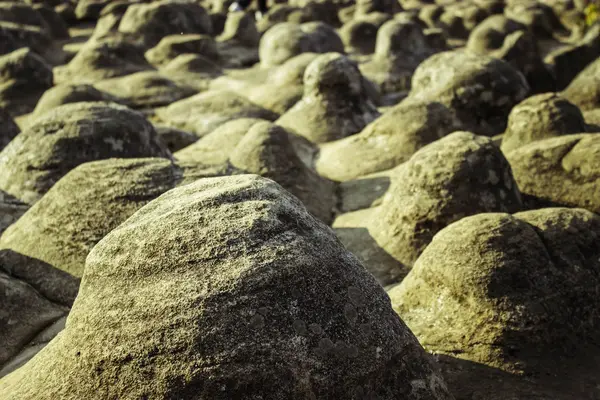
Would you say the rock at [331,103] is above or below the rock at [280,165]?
below

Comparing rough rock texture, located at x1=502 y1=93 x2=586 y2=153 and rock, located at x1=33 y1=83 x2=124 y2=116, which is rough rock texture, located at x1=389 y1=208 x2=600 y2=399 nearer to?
rough rock texture, located at x1=502 y1=93 x2=586 y2=153

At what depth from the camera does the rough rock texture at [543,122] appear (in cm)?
720

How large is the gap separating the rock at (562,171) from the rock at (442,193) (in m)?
0.32

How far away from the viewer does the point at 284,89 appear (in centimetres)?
1200

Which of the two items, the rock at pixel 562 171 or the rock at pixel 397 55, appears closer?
the rock at pixel 562 171

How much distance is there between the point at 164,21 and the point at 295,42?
16.2 feet

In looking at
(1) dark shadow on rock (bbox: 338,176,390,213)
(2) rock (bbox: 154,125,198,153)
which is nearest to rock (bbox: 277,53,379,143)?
(2) rock (bbox: 154,125,198,153)

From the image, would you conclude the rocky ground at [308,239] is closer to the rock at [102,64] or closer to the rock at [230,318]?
the rock at [230,318]

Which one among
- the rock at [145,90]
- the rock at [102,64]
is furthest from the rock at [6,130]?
the rock at [102,64]

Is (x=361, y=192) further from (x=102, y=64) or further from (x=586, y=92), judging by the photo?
(x=102, y=64)

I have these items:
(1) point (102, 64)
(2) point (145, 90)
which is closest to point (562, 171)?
(2) point (145, 90)

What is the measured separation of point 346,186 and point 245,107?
4.02m

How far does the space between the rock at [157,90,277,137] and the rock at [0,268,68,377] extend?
20.0ft

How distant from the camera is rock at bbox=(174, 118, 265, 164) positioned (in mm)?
8742
